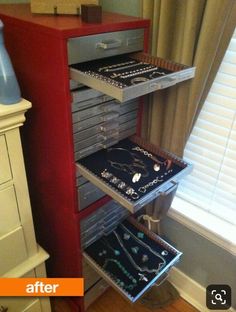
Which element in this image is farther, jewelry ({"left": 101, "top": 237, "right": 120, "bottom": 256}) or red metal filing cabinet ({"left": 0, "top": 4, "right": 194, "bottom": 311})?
jewelry ({"left": 101, "top": 237, "right": 120, "bottom": 256})

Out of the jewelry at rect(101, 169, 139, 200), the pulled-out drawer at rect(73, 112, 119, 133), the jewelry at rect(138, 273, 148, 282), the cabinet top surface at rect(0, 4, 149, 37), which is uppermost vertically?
the cabinet top surface at rect(0, 4, 149, 37)

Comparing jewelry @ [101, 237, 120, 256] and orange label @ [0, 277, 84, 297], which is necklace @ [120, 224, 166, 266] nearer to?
jewelry @ [101, 237, 120, 256]

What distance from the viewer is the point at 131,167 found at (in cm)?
99

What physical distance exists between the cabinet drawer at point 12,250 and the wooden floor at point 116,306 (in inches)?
19.0

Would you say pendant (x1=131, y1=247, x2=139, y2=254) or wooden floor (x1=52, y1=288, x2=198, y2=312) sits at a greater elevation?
pendant (x1=131, y1=247, x2=139, y2=254)

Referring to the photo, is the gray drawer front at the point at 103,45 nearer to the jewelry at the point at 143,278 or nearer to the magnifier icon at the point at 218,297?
the jewelry at the point at 143,278

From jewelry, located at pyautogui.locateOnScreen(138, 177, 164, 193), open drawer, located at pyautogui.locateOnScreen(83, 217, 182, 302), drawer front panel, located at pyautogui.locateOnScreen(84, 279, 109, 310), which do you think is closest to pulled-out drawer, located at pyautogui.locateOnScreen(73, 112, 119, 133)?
jewelry, located at pyautogui.locateOnScreen(138, 177, 164, 193)

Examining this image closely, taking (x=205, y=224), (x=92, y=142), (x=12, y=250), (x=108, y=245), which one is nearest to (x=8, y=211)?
(x=12, y=250)

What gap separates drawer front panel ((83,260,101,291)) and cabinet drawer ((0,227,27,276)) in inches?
10.5

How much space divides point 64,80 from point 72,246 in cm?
65

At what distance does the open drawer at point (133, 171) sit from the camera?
34.0 inches

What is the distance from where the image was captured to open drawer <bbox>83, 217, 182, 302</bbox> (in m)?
1.06

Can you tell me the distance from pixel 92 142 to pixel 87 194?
193mm

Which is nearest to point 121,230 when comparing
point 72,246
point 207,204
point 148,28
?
point 72,246
